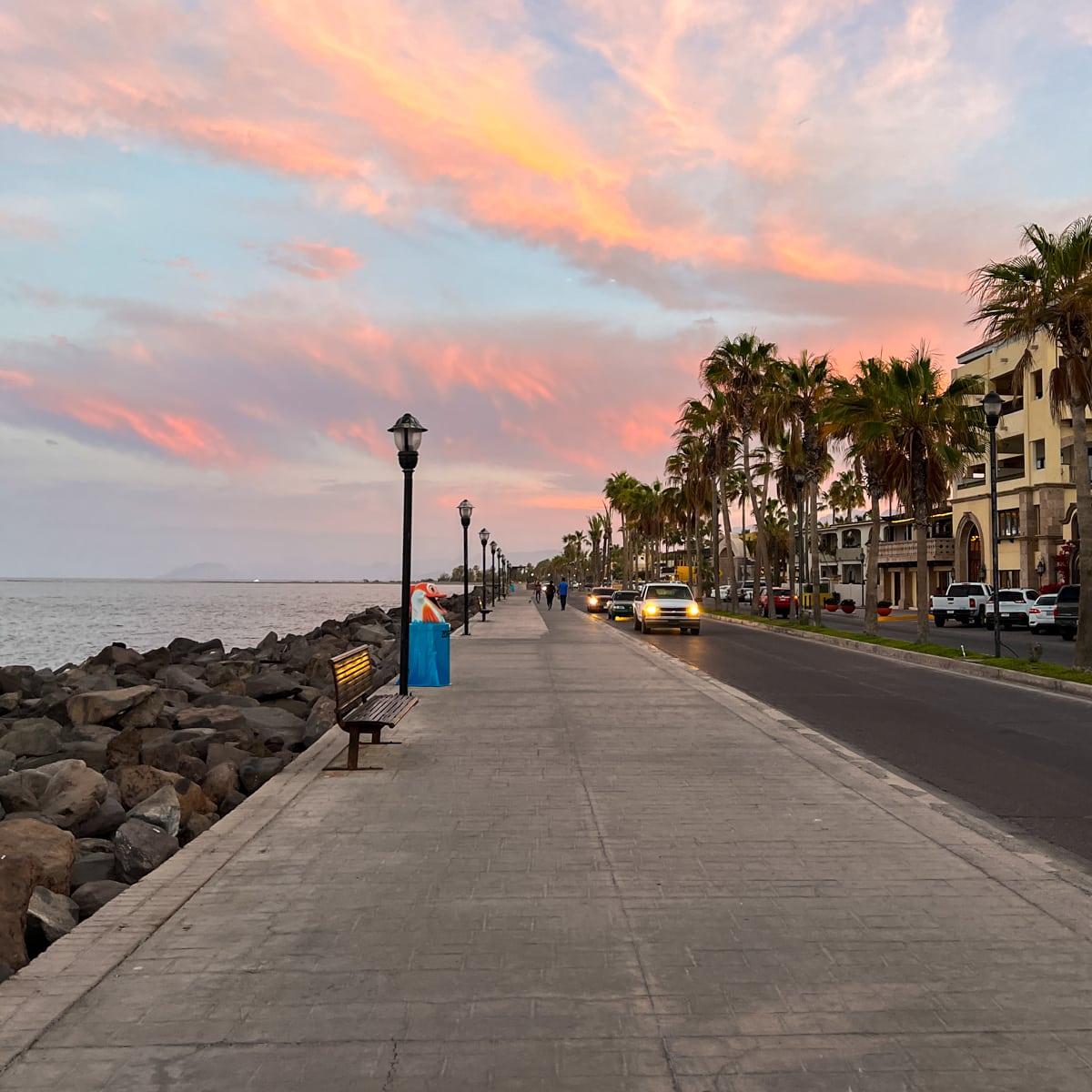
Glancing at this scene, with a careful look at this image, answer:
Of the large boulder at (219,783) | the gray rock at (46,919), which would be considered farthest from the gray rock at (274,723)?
the gray rock at (46,919)

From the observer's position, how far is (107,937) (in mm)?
Result: 5098

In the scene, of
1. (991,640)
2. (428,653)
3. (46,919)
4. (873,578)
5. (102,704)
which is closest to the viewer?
(46,919)

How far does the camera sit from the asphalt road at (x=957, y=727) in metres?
8.59

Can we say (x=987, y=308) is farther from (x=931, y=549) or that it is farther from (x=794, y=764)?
(x=931, y=549)

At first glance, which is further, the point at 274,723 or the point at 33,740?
the point at 274,723

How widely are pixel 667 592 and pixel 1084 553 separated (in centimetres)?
1847

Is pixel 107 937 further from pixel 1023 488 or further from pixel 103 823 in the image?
pixel 1023 488

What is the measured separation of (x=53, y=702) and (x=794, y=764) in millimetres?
15231

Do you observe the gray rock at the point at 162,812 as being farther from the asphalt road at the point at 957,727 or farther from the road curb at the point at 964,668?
the road curb at the point at 964,668

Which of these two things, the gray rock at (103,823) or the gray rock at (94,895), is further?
the gray rock at (103,823)

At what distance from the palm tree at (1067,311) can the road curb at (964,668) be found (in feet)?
5.15

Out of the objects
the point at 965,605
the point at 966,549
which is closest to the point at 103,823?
the point at 965,605

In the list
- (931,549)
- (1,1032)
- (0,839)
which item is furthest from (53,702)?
(931,549)

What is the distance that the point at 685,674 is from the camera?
64.3 feet
